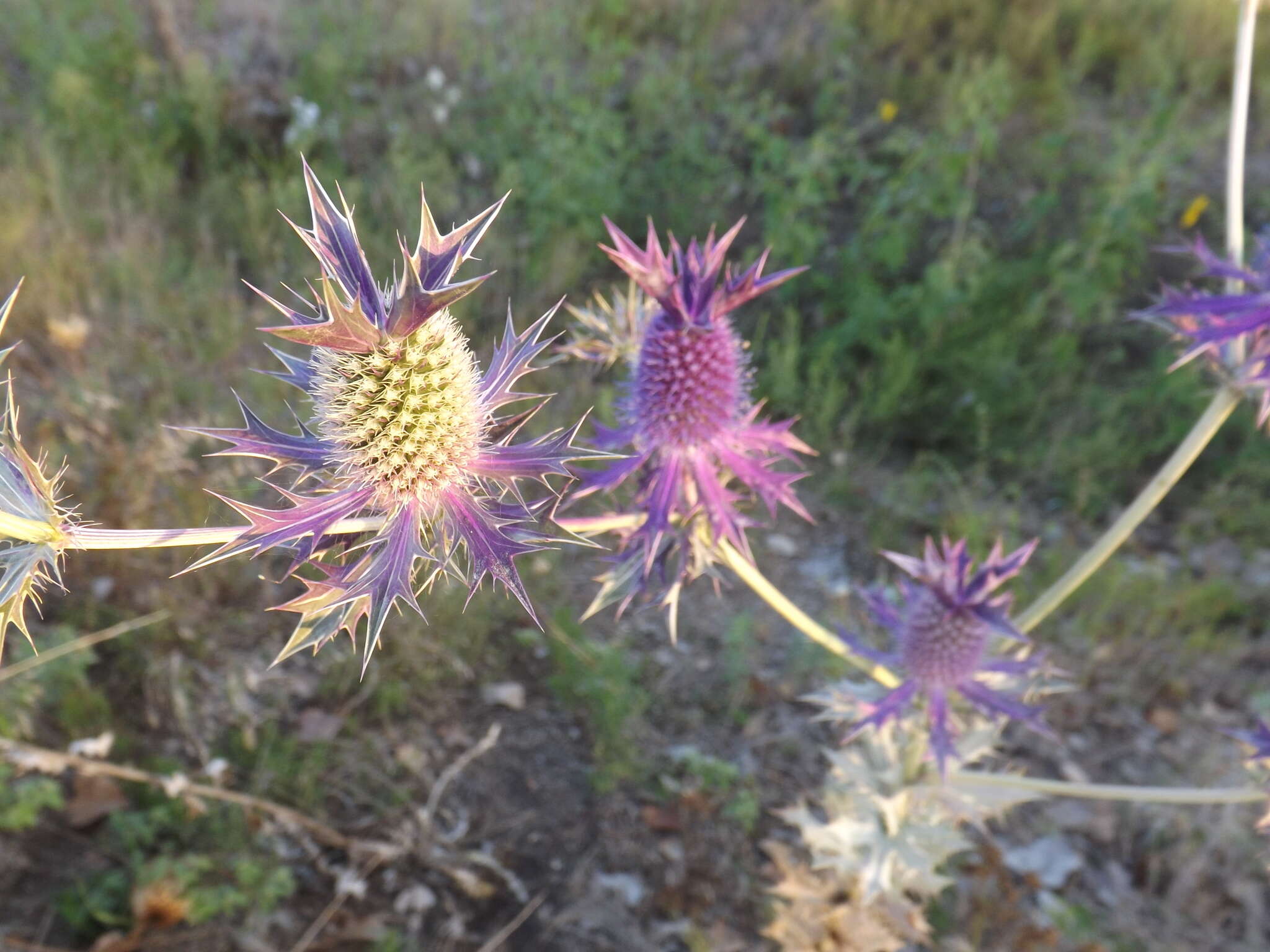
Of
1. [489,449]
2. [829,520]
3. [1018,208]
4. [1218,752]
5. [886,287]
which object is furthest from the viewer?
[1018,208]

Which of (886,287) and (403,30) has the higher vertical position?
(403,30)

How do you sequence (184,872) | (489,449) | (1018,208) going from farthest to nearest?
(1018,208)
(184,872)
(489,449)

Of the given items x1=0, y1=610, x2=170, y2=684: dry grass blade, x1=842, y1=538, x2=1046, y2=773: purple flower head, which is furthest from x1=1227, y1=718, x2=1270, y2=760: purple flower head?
x1=0, y1=610, x2=170, y2=684: dry grass blade

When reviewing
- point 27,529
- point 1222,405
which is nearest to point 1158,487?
point 1222,405

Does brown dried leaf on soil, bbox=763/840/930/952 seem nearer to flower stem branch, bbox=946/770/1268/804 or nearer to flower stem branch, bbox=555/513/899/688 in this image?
flower stem branch, bbox=946/770/1268/804

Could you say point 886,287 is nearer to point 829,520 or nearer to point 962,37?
point 829,520

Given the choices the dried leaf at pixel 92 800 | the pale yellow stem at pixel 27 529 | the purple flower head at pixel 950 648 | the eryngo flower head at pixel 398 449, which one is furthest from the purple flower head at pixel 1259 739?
the dried leaf at pixel 92 800

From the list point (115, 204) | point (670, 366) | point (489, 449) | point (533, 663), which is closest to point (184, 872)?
point (533, 663)

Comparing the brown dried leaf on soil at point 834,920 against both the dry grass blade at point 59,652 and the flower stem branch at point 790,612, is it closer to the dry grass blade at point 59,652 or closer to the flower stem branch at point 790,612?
the flower stem branch at point 790,612
